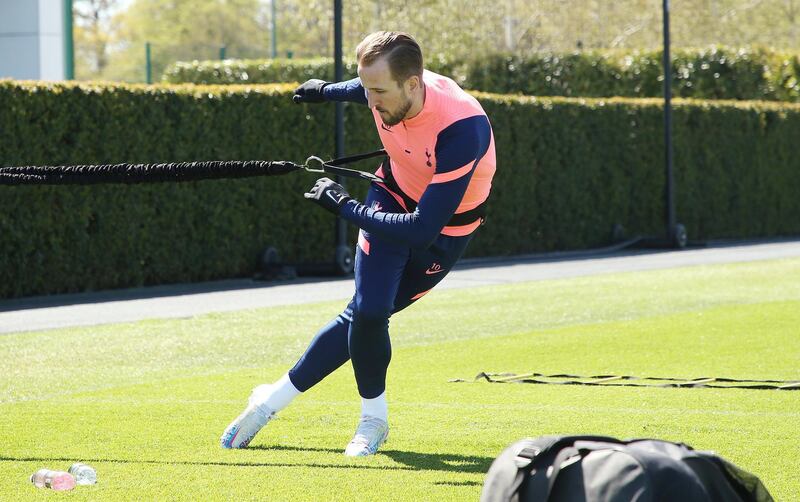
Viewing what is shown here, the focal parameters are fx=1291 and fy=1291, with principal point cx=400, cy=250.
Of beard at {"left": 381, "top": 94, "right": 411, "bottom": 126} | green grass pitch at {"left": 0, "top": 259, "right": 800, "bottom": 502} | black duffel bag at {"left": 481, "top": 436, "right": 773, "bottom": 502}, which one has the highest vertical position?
beard at {"left": 381, "top": 94, "right": 411, "bottom": 126}

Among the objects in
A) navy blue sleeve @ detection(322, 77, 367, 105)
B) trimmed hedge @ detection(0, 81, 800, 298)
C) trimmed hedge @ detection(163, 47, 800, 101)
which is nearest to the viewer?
navy blue sleeve @ detection(322, 77, 367, 105)

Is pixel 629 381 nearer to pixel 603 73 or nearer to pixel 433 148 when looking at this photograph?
pixel 433 148

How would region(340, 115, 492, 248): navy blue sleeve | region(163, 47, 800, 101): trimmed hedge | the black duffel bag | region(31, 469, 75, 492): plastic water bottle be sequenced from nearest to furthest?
the black duffel bag → region(31, 469, 75, 492): plastic water bottle → region(340, 115, 492, 248): navy blue sleeve → region(163, 47, 800, 101): trimmed hedge

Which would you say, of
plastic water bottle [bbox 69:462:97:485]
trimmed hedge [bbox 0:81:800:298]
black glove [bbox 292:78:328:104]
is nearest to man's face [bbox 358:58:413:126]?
black glove [bbox 292:78:328:104]

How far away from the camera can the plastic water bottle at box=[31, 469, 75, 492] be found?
16.4 ft

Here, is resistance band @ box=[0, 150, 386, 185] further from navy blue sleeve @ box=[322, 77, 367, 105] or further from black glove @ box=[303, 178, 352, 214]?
black glove @ box=[303, 178, 352, 214]

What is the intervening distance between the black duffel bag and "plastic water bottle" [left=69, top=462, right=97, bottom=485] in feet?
6.61

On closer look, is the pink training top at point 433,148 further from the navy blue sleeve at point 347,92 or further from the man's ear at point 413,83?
the navy blue sleeve at point 347,92

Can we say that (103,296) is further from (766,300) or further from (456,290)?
(766,300)

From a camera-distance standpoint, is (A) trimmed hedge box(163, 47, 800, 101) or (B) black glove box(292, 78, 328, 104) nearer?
(B) black glove box(292, 78, 328, 104)

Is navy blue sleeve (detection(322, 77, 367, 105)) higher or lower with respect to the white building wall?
lower

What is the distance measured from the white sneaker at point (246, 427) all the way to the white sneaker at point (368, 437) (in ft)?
1.39

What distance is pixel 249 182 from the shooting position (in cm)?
1580

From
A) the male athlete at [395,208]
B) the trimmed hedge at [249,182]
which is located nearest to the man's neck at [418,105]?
the male athlete at [395,208]
